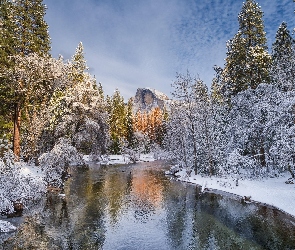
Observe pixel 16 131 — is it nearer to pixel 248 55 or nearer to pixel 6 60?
pixel 6 60

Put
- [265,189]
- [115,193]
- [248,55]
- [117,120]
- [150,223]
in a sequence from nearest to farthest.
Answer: [150,223]
[265,189]
[115,193]
[248,55]
[117,120]

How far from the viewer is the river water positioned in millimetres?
14963

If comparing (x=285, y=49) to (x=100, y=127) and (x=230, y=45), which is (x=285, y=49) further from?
(x=100, y=127)

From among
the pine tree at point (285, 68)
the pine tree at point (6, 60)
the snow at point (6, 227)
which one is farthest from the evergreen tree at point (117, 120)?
the snow at point (6, 227)

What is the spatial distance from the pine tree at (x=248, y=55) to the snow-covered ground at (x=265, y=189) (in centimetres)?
1160

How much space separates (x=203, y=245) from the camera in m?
14.8

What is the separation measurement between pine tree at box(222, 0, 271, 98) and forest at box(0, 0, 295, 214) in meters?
0.12

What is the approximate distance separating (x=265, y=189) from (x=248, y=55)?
1635cm

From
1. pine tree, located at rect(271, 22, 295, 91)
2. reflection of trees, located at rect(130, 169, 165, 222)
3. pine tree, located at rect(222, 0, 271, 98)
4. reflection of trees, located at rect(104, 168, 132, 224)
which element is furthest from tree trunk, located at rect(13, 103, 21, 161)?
pine tree, located at rect(271, 22, 295, 91)

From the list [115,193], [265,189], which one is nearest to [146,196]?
[115,193]

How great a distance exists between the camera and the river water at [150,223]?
14963 millimetres

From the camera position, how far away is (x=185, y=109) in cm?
3747

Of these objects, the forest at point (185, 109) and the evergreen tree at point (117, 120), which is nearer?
the forest at point (185, 109)

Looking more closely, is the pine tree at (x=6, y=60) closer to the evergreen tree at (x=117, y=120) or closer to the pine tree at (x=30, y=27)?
the pine tree at (x=30, y=27)
